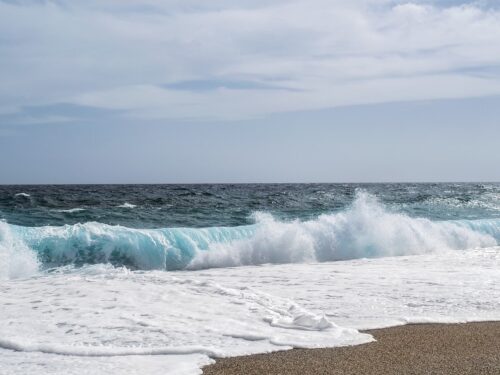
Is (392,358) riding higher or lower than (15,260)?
higher

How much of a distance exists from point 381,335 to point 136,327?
8.32ft

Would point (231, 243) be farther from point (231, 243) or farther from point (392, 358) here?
point (392, 358)

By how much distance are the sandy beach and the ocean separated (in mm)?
245

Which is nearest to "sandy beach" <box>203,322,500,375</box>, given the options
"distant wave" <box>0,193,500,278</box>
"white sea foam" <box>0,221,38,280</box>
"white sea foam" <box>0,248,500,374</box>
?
"white sea foam" <box>0,248,500,374</box>

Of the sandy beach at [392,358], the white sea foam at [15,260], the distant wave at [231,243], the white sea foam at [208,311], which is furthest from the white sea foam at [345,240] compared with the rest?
the sandy beach at [392,358]

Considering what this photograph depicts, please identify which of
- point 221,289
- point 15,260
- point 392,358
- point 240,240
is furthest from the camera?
point 240,240

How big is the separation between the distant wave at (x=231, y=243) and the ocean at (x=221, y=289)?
0.12 feet

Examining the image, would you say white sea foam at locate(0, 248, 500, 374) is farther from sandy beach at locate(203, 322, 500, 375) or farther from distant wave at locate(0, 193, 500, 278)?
distant wave at locate(0, 193, 500, 278)

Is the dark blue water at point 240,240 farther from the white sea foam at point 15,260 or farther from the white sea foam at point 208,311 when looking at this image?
the white sea foam at point 208,311

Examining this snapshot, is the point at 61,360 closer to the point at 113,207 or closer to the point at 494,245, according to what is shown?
the point at 494,245

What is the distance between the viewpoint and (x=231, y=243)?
14.2 m

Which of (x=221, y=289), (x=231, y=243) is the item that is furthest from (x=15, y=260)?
(x=221, y=289)

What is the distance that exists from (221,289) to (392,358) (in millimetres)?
3595

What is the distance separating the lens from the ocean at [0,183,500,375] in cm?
560
